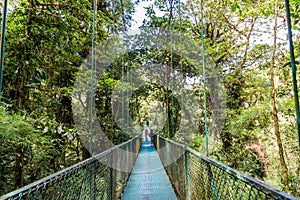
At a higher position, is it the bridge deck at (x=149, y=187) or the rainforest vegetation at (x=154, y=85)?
the rainforest vegetation at (x=154, y=85)

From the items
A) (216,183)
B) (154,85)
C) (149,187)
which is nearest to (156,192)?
(149,187)

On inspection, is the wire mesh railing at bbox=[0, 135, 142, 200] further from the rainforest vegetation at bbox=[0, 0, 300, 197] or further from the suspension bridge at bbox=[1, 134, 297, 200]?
the rainforest vegetation at bbox=[0, 0, 300, 197]

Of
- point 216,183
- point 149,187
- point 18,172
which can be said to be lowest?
point 149,187

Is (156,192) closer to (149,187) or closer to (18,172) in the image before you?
(149,187)

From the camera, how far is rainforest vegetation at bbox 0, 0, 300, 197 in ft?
6.81

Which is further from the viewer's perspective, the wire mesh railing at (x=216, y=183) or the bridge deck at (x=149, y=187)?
the bridge deck at (x=149, y=187)

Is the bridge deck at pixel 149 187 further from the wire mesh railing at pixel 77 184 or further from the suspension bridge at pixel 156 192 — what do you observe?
the wire mesh railing at pixel 77 184

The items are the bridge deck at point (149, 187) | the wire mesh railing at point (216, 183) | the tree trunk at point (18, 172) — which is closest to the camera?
the wire mesh railing at point (216, 183)

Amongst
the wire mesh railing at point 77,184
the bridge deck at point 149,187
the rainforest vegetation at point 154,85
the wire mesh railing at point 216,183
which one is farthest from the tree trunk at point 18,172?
the wire mesh railing at point 216,183

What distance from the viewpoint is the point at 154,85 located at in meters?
8.55

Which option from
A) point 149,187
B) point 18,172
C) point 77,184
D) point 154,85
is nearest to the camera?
point 77,184

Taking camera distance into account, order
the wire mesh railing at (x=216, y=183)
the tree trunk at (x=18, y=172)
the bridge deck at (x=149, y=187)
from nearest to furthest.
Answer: the wire mesh railing at (x=216, y=183) → the tree trunk at (x=18, y=172) → the bridge deck at (x=149, y=187)

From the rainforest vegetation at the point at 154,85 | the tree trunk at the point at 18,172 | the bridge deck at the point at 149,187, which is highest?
the rainforest vegetation at the point at 154,85

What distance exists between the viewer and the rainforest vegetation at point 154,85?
2076mm
